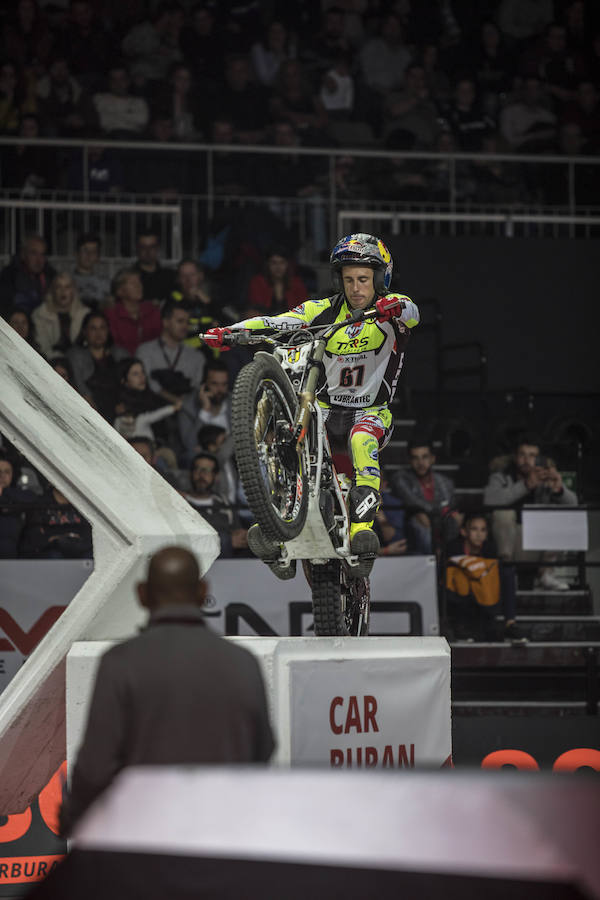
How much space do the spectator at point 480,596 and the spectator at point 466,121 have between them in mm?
6708

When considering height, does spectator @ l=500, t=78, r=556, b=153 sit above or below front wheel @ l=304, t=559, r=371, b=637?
above

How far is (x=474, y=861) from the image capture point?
2.37 meters

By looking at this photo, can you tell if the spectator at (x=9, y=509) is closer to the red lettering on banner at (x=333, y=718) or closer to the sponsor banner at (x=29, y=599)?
the sponsor banner at (x=29, y=599)

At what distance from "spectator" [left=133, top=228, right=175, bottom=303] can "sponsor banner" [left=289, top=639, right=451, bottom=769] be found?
6.69 metres

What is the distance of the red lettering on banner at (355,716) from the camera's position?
18.5 ft

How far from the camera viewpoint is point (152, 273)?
39.7 feet

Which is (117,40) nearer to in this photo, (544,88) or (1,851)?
(544,88)

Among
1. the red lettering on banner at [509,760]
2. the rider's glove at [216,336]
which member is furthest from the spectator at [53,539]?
the red lettering on banner at [509,760]

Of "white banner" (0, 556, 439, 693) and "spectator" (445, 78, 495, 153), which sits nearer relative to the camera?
"white banner" (0, 556, 439, 693)

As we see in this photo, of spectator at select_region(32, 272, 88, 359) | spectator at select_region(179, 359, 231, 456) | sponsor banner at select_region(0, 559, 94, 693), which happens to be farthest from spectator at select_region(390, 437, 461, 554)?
spectator at select_region(32, 272, 88, 359)

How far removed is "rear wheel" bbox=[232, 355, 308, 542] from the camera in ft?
18.9

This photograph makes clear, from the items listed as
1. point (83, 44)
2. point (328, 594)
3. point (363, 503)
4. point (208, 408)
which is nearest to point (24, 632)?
point (328, 594)

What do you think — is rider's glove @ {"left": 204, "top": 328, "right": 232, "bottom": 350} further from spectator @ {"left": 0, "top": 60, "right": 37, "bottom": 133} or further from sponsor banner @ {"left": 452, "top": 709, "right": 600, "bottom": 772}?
spectator @ {"left": 0, "top": 60, "right": 37, "bottom": 133}

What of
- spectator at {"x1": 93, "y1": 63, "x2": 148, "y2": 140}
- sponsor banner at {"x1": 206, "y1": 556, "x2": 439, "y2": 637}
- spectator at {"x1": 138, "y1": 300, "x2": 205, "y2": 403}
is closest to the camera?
sponsor banner at {"x1": 206, "y1": 556, "x2": 439, "y2": 637}
